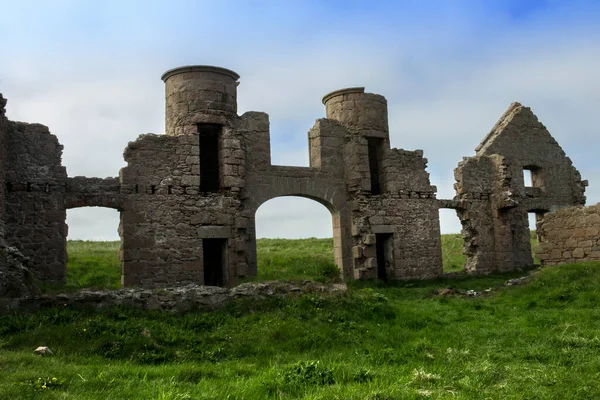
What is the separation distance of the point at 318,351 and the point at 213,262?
8.37m

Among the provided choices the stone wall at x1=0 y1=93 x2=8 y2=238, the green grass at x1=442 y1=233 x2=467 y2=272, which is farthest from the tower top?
the green grass at x1=442 y1=233 x2=467 y2=272

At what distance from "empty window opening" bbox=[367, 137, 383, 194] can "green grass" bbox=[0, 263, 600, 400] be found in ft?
22.9

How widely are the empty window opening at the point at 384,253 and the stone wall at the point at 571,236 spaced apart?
169 inches

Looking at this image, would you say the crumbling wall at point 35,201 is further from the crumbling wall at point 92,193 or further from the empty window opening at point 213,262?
the empty window opening at point 213,262

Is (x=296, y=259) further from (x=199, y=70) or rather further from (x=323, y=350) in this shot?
(x=323, y=350)

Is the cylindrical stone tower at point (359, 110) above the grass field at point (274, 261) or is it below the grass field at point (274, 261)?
above

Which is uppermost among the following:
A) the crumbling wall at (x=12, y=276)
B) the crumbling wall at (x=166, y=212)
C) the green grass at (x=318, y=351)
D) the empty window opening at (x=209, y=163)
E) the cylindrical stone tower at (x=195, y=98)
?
the cylindrical stone tower at (x=195, y=98)

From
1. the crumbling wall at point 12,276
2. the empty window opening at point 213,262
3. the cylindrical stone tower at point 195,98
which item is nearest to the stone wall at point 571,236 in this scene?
the empty window opening at point 213,262

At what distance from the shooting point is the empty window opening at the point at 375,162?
1823 cm

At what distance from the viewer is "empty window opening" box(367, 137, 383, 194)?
59.8ft

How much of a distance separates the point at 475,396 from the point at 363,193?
37.2 ft

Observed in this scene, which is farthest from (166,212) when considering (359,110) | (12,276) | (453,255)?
(453,255)

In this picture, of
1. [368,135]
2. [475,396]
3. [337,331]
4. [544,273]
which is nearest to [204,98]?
[368,135]

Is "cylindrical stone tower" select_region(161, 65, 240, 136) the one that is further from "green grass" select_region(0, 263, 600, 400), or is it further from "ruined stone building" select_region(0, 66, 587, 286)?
"green grass" select_region(0, 263, 600, 400)
